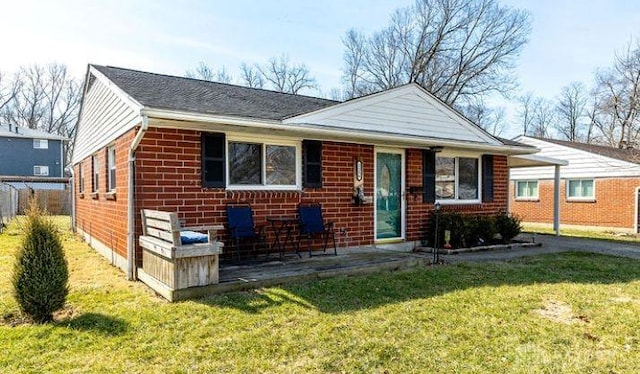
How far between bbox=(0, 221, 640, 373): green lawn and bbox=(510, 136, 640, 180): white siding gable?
38.5 ft

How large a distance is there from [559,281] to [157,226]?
19.2 ft

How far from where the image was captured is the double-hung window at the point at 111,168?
8.20m

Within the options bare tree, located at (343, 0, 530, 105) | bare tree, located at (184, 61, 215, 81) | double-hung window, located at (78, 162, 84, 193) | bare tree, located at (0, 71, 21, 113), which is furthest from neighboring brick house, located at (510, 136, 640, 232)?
bare tree, located at (0, 71, 21, 113)

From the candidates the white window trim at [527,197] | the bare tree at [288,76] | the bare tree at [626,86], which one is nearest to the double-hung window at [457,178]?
the white window trim at [527,197]

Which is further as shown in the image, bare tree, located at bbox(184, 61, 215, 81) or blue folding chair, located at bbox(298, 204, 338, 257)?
bare tree, located at bbox(184, 61, 215, 81)

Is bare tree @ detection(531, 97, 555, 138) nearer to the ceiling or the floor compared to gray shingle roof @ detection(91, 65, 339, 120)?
nearer to the ceiling

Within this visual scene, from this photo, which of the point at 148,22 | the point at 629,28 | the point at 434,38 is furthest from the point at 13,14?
the point at 434,38

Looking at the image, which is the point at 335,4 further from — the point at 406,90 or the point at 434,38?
the point at 434,38

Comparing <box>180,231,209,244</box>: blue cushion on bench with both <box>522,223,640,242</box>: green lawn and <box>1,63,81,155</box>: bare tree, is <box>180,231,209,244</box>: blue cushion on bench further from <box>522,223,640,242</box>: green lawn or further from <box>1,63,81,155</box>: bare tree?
<box>1,63,81,155</box>: bare tree

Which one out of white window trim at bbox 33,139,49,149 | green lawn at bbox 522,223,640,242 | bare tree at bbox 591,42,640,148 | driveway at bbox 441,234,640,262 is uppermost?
bare tree at bbox 591,42,640,148

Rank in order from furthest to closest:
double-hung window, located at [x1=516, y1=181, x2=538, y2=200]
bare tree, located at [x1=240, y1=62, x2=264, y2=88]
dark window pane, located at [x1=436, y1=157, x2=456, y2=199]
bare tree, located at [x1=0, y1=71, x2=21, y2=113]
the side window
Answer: bare tree, located at [x1=0, y1=71, x2=21, y2=113]
bare tree, located at [x1=240, y1=62, x2=264, y2=88]
double-hung window, located at [x1=516, y1=181, x2=538, y2=200]
dark window pane, located at [x1=436, y1=157, x2=456, y2=199]
the side window

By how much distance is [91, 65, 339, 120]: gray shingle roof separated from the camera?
21.1 ft

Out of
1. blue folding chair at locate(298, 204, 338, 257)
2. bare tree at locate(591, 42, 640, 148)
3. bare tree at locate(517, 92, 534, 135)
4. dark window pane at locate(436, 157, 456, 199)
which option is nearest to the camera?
blue folding chair at locate(298, 204, 338, 257)

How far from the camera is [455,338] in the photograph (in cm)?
395
